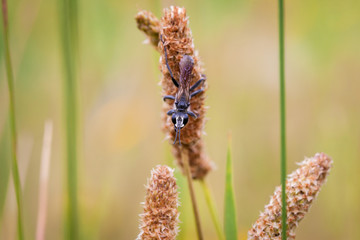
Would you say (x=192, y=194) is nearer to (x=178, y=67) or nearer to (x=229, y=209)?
(x=229, y=209)

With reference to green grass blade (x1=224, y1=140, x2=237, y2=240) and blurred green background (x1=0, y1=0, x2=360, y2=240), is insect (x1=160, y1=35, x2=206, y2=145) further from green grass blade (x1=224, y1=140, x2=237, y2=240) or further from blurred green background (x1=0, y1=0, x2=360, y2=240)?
blurred green background (x1=0, y1=0, x2=360, y2=240)

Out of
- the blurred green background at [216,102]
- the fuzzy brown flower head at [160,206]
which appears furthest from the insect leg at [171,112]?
the blurred green background at [216,102]

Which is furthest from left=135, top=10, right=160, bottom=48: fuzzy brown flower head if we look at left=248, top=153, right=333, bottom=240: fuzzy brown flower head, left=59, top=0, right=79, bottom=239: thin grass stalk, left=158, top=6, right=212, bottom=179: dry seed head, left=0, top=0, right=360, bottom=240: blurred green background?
left=0, top=0, right=360, bottom=240: blurred green background

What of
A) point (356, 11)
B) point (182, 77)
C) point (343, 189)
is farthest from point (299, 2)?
point (182, 77)

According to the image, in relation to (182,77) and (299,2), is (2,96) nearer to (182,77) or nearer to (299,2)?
(182,77)

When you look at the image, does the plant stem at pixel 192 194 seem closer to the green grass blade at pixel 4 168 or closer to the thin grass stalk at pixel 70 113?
the thin grass stalk at pixel 70 113
